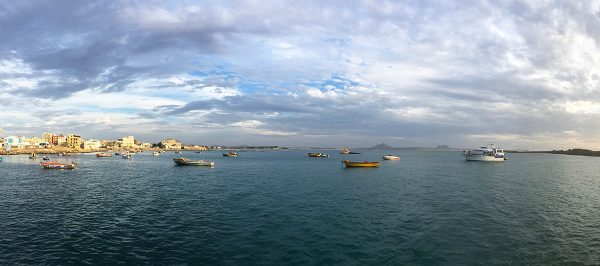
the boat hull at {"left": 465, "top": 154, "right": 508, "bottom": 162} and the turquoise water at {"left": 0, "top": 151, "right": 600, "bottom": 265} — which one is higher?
the boat hull at {"left": 465, "top": 154, "right": 508, "bottom": 162}

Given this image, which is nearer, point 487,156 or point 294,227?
point 294,227

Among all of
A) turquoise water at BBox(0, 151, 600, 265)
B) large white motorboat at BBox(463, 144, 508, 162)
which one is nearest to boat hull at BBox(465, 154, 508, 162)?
large white motorboat at BBox(463, 144, 508, 162)

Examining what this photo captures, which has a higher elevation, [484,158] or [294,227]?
[484,158]

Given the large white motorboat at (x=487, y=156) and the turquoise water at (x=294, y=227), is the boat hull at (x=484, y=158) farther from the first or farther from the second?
the turquoise water at (x=294, y=227)

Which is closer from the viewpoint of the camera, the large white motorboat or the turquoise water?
the turquoise water

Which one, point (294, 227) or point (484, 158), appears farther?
point (484, 158)

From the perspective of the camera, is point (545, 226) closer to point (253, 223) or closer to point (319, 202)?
point (319, 202)

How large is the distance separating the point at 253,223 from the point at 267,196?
655 inches

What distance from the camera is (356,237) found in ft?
86.6

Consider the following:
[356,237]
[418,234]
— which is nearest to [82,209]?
[356,237]

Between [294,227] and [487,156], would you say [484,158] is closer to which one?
[487,156]

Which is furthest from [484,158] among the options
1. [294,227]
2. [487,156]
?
[294,227]

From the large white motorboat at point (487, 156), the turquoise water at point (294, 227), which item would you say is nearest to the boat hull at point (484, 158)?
the large white motorboat at point (487, 156)

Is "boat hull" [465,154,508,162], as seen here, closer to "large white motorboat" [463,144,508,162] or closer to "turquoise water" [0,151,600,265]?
"large white motorboat" [463,144,508,162]
